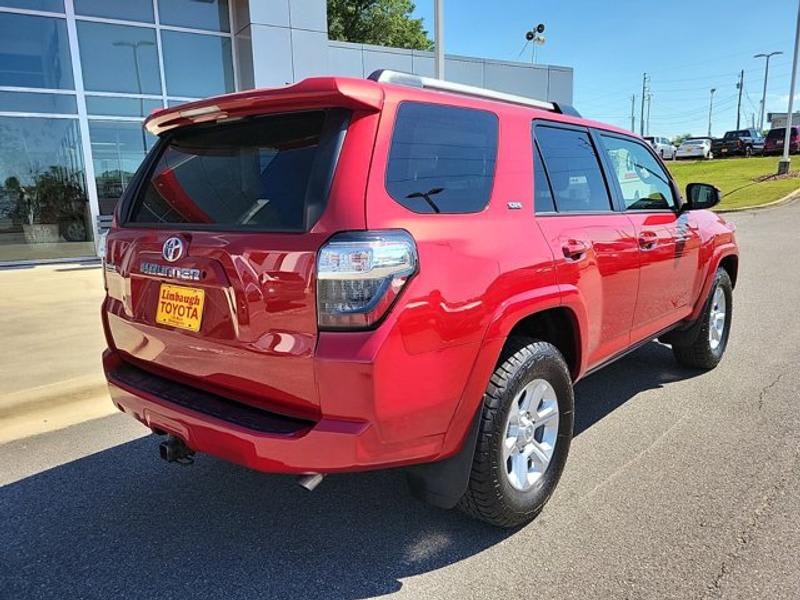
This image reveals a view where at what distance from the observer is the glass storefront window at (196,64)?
1179 cm

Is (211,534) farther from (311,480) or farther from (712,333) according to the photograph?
(712,333)

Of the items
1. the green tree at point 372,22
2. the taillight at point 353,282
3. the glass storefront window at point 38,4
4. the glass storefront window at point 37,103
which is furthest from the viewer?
the green tree at point 372,22

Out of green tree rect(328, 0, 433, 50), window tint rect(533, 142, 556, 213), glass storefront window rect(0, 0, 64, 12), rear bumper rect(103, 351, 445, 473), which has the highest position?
green tree rect(328, 0, 433, 50)

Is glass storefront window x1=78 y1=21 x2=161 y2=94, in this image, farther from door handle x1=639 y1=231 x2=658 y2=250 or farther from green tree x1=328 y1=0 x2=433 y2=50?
green tree x1=328 y1=0 x2=433 y2=50

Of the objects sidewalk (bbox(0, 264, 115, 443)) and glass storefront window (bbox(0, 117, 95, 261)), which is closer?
sidewalk (bbox(0, 264, 115, 443))

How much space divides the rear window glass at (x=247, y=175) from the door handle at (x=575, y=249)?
4.36 feet

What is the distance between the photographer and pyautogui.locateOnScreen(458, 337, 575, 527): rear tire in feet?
8.12

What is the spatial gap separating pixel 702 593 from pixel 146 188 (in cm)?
304

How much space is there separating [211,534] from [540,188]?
229 centimetres

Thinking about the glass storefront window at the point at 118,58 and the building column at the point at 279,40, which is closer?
the glass storefront window at the point at 118,58

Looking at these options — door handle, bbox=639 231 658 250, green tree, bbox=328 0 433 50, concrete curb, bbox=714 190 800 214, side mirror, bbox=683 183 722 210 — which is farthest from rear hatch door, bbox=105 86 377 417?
green tree, bbox=328 0 433 50

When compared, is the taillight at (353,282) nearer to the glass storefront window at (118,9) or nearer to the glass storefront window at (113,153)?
the glass storefront window at (113,153)

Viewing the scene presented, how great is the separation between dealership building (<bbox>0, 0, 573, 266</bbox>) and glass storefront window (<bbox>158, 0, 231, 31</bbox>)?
0.02 meters

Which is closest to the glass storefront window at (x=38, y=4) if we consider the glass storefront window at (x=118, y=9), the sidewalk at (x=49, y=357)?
the glass storefront window at (x=118, y=9)
